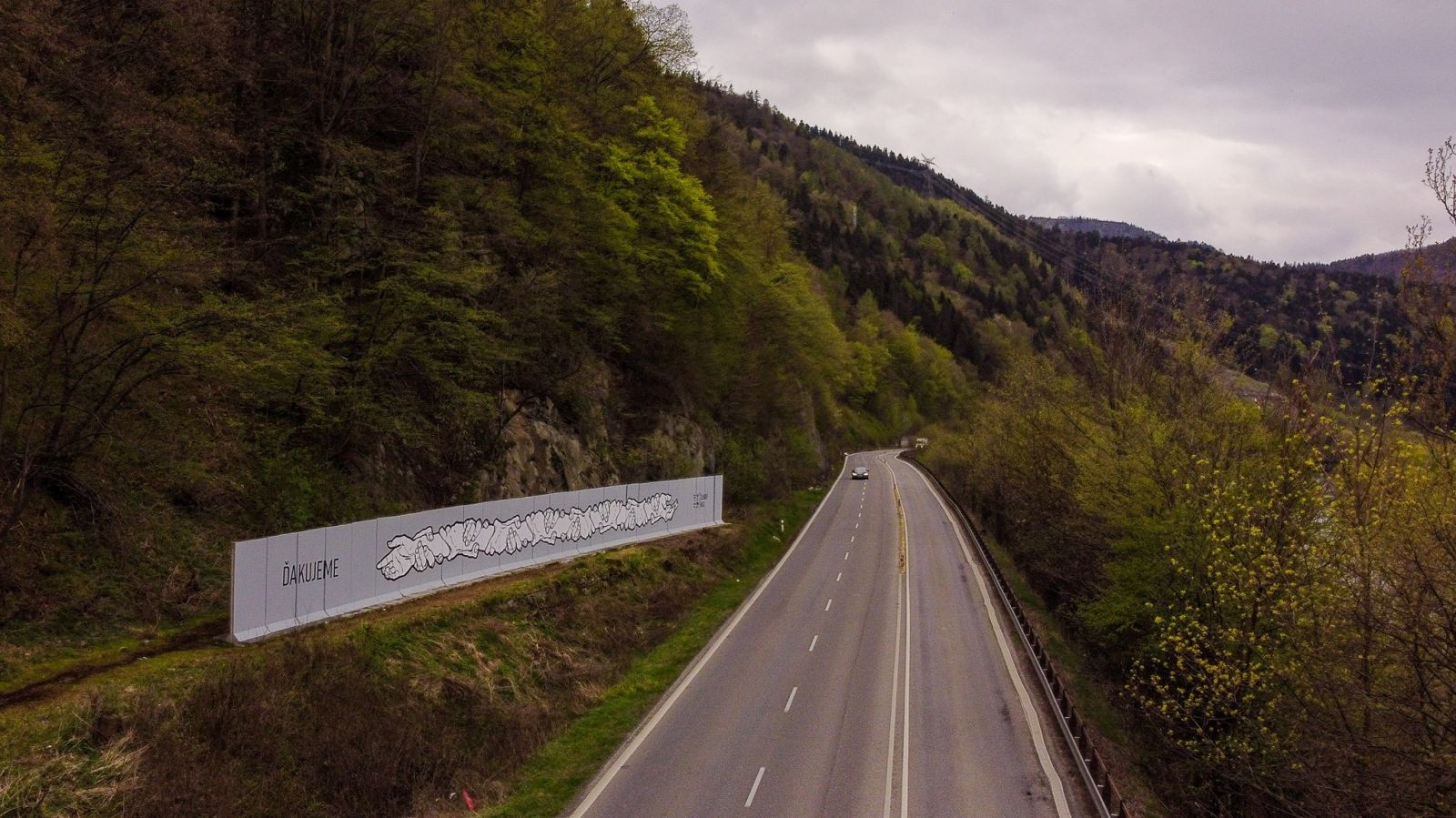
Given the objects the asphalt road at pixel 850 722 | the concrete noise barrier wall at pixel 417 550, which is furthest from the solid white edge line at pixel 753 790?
the concrete noise barrier wall at pixel 417 550

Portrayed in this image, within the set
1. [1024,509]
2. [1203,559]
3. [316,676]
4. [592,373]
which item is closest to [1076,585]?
[1024,509]

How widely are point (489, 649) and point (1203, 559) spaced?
17.5m

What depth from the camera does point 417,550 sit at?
23.6 meters

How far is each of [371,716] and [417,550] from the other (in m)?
7.60

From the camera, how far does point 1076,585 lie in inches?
1421

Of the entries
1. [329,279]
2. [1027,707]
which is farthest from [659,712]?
[329,279]

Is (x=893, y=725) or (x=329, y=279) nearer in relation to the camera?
(x=893, y=725)

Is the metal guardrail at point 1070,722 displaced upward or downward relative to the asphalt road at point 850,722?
upward

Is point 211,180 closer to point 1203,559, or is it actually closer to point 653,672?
point 653,672

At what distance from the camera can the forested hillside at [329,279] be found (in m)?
16.7
